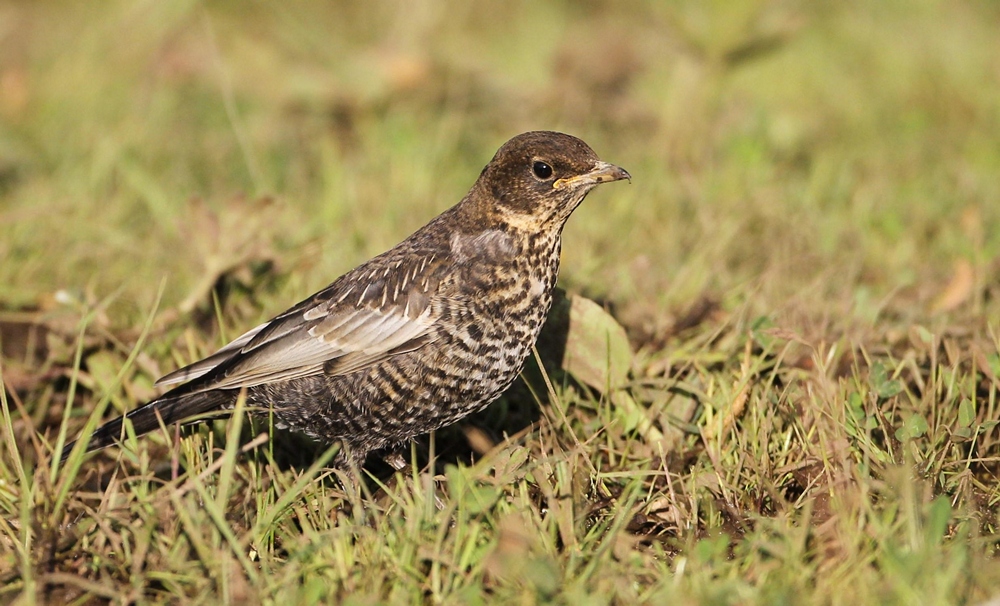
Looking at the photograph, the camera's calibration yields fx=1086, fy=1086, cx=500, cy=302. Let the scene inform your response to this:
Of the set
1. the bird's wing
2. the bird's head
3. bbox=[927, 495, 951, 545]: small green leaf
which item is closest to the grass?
bbox=[927, 495, 951, 545]: small green leaf

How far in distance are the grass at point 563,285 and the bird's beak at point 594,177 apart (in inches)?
26.8

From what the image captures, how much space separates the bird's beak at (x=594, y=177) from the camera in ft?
12.9

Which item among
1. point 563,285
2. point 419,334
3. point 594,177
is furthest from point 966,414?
point 563,285

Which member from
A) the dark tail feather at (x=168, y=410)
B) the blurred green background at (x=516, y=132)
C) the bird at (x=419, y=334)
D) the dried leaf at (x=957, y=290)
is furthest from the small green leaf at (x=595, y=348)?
the dried leaf at (x=957, y=290)

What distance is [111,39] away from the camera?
26.3 ft

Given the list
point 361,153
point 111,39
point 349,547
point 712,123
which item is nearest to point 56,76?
point 111,39

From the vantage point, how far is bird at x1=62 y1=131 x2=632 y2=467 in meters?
3.77

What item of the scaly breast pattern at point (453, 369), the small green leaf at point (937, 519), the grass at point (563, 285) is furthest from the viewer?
the scaly breast pattern at point (453, 369)

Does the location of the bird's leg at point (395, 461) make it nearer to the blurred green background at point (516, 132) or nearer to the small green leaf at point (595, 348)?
the small green leaf at point (595, 348)

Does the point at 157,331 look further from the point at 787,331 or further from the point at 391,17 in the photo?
the point at 391,17

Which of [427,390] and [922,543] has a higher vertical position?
[427,390]

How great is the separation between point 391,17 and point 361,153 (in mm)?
2126

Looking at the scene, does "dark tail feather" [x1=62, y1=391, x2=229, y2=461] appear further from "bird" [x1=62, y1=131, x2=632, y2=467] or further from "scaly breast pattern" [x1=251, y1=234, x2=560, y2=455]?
"scaly breast pattern" [x1=251, y1=234, x2=560, y2=455]

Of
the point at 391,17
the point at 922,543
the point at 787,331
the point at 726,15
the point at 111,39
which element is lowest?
the point at 922,543
